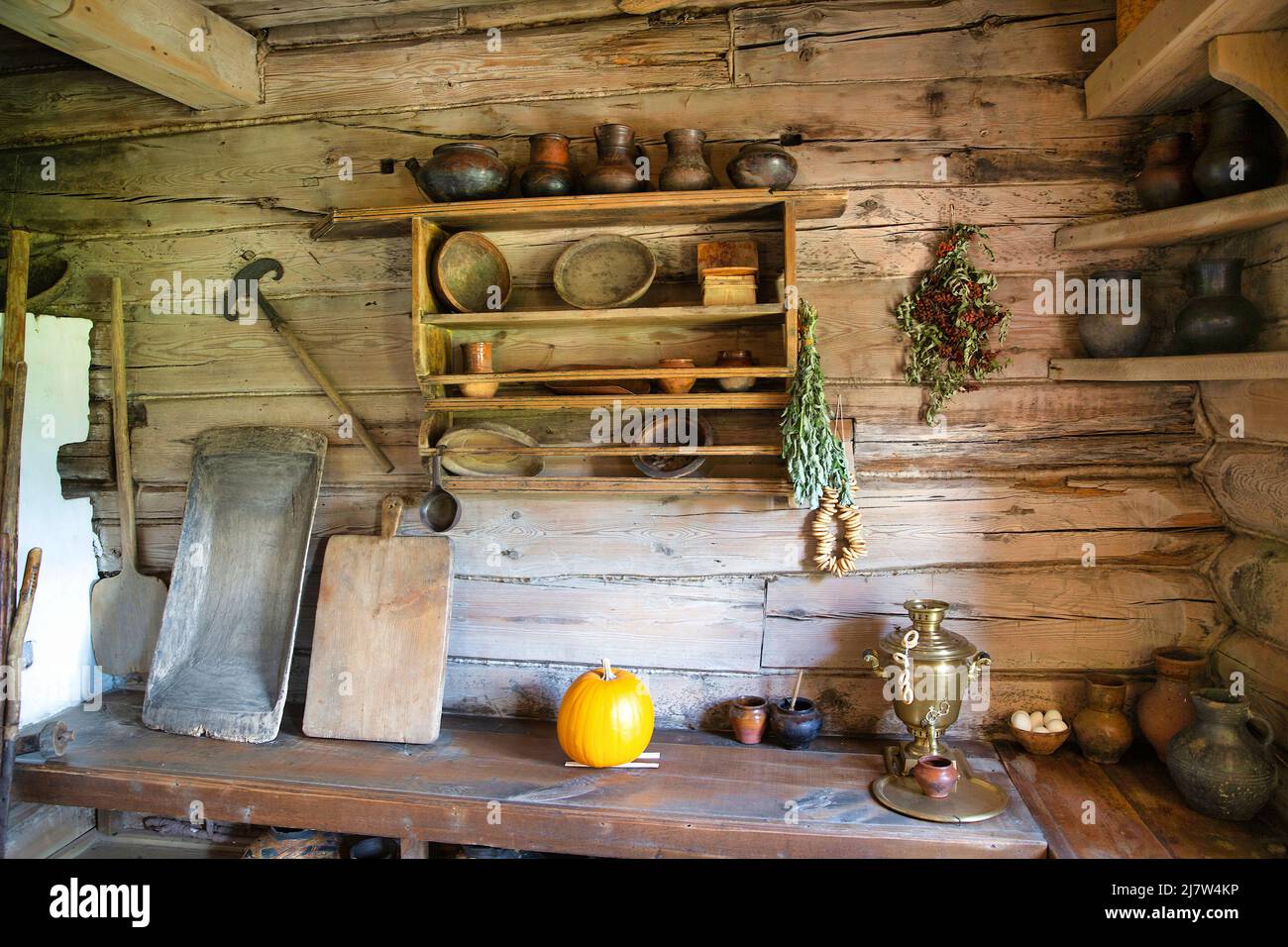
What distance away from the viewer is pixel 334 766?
2.38 m

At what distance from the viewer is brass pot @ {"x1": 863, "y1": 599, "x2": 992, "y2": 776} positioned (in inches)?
88.3

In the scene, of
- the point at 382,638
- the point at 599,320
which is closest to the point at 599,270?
the point at 599,320

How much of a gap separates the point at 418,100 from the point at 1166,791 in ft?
9.79

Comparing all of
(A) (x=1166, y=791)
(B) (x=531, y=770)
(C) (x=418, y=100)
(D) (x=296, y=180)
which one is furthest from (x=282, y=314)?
(A) (x=1166, y=791)

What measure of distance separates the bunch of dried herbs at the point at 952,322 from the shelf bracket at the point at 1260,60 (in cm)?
71

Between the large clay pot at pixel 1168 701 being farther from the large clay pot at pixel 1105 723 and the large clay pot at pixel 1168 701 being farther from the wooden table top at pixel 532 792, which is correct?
the wooden table top at pixel 532 792

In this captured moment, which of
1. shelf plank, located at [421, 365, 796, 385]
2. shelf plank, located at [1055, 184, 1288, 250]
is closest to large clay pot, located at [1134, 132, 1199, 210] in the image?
shelf plank, located at [1055, 184, 1288, 250]

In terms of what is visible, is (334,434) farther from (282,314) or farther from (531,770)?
(531,770)

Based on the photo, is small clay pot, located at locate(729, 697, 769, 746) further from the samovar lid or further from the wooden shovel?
the wooden shovel

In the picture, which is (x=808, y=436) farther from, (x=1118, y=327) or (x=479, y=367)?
(x=479, y=367)

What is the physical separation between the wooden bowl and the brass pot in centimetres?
24

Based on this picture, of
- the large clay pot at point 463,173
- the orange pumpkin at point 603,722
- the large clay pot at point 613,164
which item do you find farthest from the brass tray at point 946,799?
the large clay pot at point 463,173

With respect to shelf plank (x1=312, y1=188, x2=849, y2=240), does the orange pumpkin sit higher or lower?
lower

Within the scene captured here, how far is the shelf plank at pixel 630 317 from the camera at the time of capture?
2.29 m
